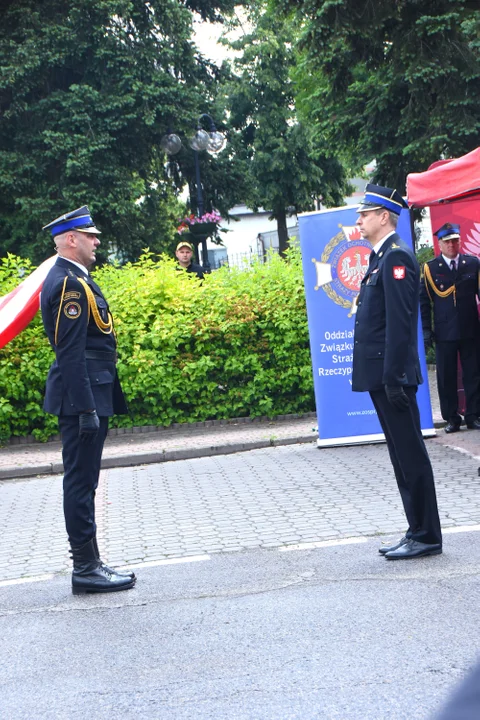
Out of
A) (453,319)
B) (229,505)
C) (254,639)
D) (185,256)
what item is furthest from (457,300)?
(254,639)

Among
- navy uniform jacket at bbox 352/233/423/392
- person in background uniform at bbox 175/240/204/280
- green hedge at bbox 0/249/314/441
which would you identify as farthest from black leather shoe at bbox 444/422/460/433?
navy uniform jacket at bbox 352/233/423/392

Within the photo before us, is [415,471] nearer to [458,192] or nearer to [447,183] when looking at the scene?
[458,192]

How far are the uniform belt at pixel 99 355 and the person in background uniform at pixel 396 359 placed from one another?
1.47 m

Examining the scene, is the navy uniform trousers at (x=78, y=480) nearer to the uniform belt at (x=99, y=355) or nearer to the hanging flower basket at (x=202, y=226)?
the uniform belt at (x=99, y=355)

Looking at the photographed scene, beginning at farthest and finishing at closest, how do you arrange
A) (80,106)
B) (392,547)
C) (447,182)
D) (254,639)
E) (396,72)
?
1. (80,106)
2. (396,72)
3. (447,182)
4. (392,547)
5. (254,639)

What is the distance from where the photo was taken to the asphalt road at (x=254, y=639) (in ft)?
12.3

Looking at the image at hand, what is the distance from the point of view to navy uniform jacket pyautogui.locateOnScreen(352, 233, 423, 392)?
5551mm

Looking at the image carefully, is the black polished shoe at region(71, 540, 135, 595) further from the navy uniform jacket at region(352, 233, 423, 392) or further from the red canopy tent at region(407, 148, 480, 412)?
the red canopy tent at region(407, 148, 480, 412)

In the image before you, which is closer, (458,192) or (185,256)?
(458,192)

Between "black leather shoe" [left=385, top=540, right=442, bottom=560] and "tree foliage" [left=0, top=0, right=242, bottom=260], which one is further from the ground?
"tree foliage" [left=0, top=0, right=242, bottom=260]

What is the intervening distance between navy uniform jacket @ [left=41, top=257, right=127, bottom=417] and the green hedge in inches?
258

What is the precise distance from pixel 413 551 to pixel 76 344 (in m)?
2.31

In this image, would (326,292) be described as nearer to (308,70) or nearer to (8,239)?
(308,70)

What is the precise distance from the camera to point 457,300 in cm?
1077
